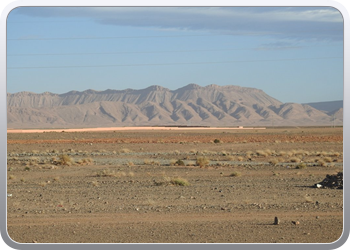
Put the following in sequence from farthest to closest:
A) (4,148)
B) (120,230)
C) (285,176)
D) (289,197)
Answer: (285,176)
(289,197)
(120,230)
(4,148)

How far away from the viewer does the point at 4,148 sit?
7.48 m

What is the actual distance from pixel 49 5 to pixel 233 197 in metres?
12.3

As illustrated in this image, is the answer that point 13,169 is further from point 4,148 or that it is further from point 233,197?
point 4,148

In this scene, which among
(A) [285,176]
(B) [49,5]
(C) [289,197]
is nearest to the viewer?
(B) [49,5]

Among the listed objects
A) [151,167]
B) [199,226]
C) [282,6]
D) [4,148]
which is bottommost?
[151,167]

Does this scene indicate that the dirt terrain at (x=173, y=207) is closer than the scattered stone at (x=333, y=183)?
Yes

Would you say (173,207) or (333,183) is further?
(333,183)

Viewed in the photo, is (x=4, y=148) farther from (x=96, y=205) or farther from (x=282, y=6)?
(x=96, y=205)

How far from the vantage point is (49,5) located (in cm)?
806

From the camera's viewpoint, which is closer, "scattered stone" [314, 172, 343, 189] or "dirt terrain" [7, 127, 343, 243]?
"dirt terrain" [7, 127, 343, 243]

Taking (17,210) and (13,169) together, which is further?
(13,169)

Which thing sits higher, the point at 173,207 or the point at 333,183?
the point at 173,207

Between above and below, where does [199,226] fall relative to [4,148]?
below
